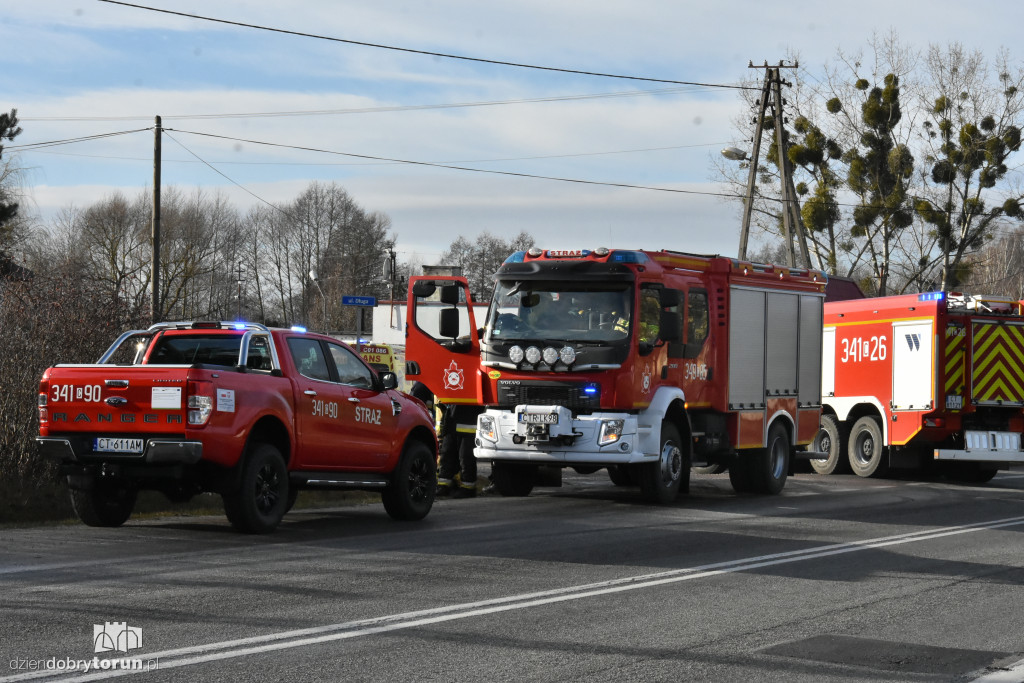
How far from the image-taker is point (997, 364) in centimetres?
2034

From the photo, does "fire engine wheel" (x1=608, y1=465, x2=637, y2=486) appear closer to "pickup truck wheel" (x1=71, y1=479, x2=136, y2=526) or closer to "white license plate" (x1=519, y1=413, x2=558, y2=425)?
"white license plate" (x1=519, y1=413, x2=558, y2=425)

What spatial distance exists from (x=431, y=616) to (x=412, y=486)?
558cm

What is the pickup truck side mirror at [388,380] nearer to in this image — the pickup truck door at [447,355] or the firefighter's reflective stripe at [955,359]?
the pickup truck door at [447,355]

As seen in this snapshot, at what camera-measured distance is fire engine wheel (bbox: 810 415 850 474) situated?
22.3 metres

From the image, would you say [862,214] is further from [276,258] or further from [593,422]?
[276,258]

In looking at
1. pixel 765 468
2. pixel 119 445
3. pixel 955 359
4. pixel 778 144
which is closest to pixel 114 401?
pixel 119 445

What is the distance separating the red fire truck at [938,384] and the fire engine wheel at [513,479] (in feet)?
21.3

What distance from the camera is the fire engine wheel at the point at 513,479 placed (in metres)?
16.6

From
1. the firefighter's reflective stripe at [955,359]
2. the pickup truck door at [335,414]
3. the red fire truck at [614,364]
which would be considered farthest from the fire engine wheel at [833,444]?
the pickup truck door at [335,414]

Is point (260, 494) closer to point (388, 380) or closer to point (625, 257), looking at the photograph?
point (388, 380)

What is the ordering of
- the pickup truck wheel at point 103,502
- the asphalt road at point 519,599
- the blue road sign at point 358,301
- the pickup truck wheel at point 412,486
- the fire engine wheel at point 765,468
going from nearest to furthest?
the asphalt road at point 519,599 < the pickup truck wheel at point 103,502 < the pickup truck wheel at point 412,486 < the fire engine wheel at point 765,468 < the blue road sign at point 358,301

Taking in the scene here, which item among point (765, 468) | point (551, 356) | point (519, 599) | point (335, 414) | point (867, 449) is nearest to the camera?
point (519, 599)

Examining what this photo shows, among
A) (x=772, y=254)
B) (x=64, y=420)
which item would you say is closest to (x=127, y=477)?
(x=64, y=420)

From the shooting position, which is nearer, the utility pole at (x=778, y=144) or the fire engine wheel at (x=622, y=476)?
the fire engine wheel at (x=622, y=476)
